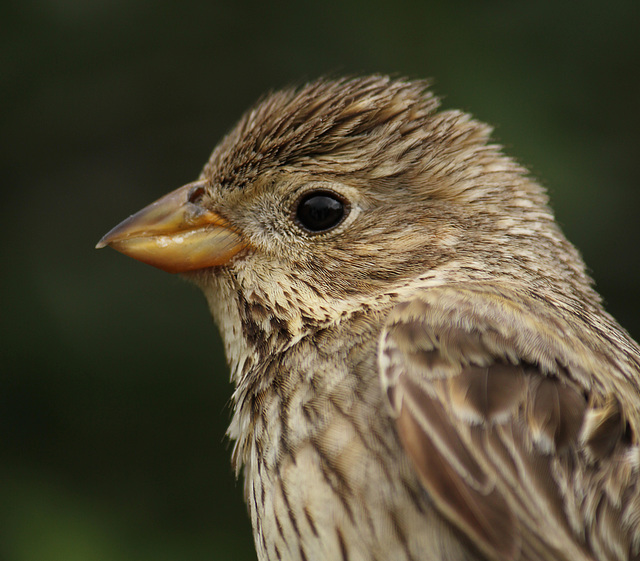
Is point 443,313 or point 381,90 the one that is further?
point 381,90

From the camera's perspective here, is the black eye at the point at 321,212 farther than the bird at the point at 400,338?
Yes

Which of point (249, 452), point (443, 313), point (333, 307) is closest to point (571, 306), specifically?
point (443, 313)

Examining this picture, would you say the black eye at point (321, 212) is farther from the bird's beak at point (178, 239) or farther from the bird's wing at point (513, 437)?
A: the bird's wing at point (513, 437)

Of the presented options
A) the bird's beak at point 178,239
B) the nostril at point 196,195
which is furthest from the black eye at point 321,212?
the nostril at point 196,195

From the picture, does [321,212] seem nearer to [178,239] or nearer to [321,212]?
[321,212]

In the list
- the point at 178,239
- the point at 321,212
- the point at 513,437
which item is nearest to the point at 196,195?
the point at 178,239

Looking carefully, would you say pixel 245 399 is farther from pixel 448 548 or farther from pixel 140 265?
pixel 140 265

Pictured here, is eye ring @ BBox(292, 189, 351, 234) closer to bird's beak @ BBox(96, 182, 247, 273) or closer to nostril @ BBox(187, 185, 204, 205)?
bird's beak @ BBox(96, 182, 247, 273)
